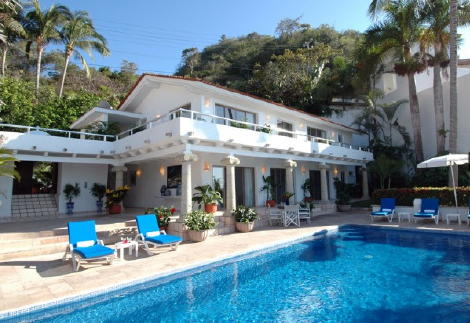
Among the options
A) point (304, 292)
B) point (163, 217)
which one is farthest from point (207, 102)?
point (304, 292)

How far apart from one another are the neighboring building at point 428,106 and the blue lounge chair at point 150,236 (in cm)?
2248

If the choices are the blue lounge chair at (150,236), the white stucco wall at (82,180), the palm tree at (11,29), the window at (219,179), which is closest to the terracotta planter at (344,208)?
the window at (219,179)

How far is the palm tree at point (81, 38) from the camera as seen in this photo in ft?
93.4

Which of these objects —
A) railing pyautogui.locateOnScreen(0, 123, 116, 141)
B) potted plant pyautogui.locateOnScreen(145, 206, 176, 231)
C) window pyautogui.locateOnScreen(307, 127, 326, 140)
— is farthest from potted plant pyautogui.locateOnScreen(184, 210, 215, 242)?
window pyautogui.locateOnScreen(307, 127, 326, 140)

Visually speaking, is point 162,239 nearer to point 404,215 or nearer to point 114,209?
point 114,209

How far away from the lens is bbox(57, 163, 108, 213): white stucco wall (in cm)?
1747

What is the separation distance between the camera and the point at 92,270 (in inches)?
322

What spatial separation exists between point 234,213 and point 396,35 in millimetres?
18225

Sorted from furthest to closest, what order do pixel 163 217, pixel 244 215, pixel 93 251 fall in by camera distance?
pixel 244 215
pixel 163 217
pixel 93 251

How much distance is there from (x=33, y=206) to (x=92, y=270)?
38.9ft

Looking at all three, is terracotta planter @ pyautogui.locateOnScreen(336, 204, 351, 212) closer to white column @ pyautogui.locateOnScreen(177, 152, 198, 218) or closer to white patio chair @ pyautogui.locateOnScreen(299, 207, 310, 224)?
white patio chair @ pyautogui.locateOnScreen(299, 207, 310, 224)

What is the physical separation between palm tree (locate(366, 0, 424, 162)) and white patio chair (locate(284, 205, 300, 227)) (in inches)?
517

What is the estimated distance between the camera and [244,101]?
689 inches

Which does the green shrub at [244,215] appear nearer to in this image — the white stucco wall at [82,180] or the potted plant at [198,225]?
the potted plant at [198,225]
